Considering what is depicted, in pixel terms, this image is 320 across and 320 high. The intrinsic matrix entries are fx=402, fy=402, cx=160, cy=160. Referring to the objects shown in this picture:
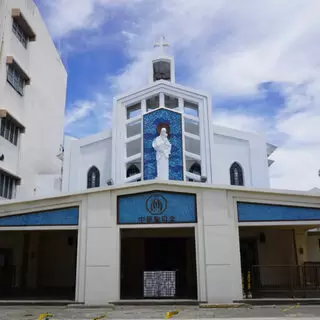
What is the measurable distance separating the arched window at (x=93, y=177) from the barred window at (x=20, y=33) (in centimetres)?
837

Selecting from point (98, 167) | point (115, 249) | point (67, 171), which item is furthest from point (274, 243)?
point (67, 171)

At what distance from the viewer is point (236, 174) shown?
2397cm

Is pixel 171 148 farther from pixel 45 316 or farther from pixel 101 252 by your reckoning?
pixel 45 316

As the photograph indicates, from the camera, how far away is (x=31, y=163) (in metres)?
24.0

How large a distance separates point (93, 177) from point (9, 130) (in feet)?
19.0

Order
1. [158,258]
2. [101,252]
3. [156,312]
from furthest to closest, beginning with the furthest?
[158,258] → [101,252] → [156,312]

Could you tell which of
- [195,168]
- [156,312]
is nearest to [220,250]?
[156,312]

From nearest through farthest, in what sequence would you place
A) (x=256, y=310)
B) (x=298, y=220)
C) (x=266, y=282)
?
(x=256, y=310) → (x=298, y=220) → (x=266, y=282)

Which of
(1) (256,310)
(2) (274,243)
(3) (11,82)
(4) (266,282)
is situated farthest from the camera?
(3) (11,82)

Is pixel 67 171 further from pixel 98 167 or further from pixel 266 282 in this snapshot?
pixel 266 282

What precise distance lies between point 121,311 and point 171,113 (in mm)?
14483

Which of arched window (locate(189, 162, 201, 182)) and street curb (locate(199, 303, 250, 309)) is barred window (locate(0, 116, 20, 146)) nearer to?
arched window (locate(189, 162, 201, 182))

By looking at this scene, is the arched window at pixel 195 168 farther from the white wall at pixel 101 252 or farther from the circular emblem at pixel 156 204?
the white wall at pixel 101 252

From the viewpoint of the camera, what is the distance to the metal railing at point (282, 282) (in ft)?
42.0
